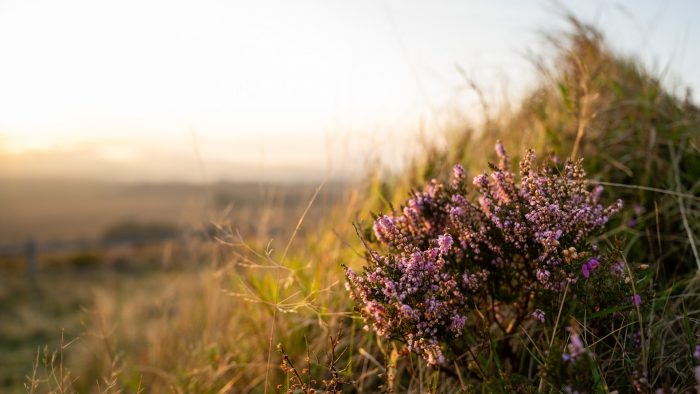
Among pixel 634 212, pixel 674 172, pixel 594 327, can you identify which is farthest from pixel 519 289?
pixel 674 172

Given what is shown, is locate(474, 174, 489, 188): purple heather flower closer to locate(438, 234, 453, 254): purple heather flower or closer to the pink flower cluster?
the pink flower cluster

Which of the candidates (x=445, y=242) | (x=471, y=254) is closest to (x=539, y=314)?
(x=471, y=254)

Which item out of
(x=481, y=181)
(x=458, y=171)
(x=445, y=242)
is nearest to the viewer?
(x=445, y=242)

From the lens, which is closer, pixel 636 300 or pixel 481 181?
pixel 636 300

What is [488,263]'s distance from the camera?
2150mm

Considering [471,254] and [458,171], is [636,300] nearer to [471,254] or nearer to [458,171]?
[471,254]

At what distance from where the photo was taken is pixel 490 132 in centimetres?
467

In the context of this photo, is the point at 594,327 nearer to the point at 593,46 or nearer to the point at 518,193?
the point at 518,193

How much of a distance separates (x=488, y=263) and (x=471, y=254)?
80 mm

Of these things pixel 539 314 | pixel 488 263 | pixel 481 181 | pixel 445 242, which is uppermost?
pixel 481 181

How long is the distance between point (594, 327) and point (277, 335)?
73.4 inches

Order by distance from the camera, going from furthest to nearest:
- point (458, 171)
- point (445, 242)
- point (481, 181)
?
point (458, 171)
point (481, 181)
point (445, 242)

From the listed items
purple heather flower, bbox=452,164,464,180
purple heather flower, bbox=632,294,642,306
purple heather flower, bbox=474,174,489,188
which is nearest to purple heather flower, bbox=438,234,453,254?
purple heather flower, bbox=474,174,489,188

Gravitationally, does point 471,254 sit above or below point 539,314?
above
